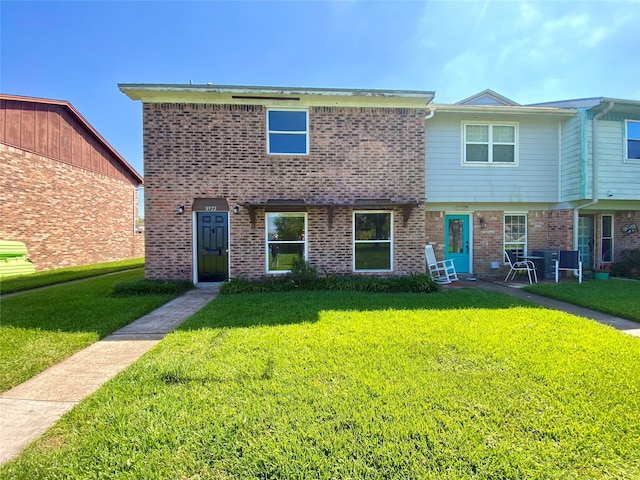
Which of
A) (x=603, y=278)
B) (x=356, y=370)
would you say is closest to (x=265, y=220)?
(x=356, y=370)

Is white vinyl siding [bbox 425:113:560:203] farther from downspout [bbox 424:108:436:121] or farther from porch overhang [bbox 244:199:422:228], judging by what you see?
porch overhang [bbox 244:199:422:228]

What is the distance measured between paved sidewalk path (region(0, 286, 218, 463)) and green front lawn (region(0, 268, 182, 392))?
22cm

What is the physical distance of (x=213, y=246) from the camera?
28.2ft

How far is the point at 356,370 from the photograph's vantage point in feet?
11.2

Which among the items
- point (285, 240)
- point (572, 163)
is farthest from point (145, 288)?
point (572, 163)

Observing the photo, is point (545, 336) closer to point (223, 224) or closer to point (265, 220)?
point (265, 220)

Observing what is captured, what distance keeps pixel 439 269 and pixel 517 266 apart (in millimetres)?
3150

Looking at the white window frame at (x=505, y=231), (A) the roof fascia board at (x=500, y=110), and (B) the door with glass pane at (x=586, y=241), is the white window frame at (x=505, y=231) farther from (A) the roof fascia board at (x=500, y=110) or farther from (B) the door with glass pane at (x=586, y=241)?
(A) the roof fascia board at (x=500, y=110)

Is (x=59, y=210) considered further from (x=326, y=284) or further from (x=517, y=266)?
(x=517, y=266)

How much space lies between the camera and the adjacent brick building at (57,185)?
1154 centimetres

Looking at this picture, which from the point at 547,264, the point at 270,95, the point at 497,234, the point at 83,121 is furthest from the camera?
the point at 83,121

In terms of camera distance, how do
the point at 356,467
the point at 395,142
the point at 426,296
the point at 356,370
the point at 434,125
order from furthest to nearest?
the point at 434,125, the point at 395,142, the point at 426,296, the point at 356,370, the point at 356,467

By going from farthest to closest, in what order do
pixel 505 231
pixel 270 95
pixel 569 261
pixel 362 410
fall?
pixel 505 231 → pixel 569 261 → pixel 270 95 → pixel 362 410

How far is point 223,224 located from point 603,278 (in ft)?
42.1
